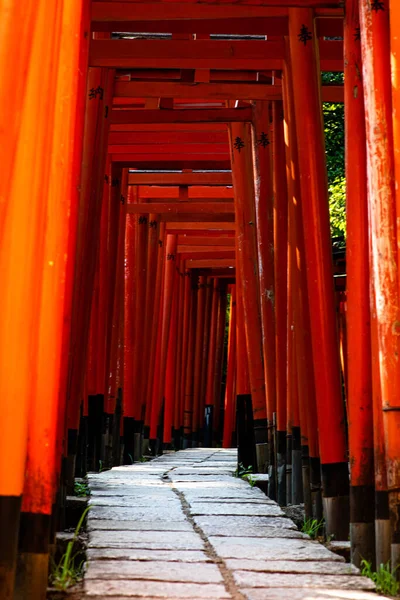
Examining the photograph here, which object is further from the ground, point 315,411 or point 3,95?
point 3,95

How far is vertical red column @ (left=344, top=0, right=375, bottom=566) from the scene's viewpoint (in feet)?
14.3

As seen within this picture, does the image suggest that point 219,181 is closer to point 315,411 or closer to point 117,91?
point 117,91

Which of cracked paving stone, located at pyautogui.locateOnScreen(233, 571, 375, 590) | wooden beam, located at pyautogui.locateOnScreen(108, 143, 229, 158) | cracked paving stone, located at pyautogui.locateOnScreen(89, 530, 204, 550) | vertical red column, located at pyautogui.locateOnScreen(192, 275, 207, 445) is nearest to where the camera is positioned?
cracked paving stone, located at pyautogui.locateOnScreen(233, 571, 375, 590)

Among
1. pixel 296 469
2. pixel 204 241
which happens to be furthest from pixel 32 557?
pixel 204 241

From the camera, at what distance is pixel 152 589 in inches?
142

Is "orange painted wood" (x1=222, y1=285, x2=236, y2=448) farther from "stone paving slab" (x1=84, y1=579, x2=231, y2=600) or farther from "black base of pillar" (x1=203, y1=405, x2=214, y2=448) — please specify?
"stone paving slab" (x1=84, y1=579, x2=231, y2=600)

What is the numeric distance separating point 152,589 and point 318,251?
8.18 ft

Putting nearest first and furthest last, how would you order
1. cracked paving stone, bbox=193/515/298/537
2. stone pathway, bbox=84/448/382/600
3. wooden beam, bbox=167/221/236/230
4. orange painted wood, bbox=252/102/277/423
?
stone pathway, bbox=84/448/382/600
cracked paving stone, bbox=193/515/298/537
orange painted wood, bbox=252/102/277/423
wooden beam, bbox=167/221/236/230

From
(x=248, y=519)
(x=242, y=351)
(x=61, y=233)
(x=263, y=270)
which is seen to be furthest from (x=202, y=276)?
(x=61, y=233)

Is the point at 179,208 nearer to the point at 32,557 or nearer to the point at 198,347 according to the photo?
the point at 198,347

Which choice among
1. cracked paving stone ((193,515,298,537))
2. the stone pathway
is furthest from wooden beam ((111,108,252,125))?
cracked paving stone ((193,515,298,537))

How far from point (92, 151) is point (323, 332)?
9.99 feet

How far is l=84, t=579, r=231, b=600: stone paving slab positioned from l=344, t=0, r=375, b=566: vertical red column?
988mm

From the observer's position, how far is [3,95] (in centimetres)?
320
